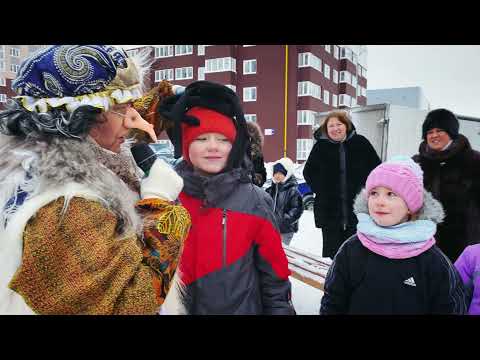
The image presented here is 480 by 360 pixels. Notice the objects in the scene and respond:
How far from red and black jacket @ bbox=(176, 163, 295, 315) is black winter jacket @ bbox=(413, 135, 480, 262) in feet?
6.14

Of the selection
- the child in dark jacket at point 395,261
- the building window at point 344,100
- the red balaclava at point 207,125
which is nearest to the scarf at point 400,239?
the child in dark jacket at point 395,261

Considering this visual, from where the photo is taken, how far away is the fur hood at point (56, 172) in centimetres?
86

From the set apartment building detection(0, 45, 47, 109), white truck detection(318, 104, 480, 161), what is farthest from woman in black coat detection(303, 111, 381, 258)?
white truck detection(318, 104, 480, 161)

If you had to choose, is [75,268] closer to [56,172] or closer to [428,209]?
[56,172]

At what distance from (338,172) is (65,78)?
9.08 ft

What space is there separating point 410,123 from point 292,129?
20.3 feet

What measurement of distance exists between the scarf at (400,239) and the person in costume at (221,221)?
0.43 m

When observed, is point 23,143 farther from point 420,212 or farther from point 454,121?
point 454,121

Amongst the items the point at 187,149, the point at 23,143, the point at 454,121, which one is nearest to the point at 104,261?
the point at 23,143

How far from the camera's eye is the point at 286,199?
4.11 metres

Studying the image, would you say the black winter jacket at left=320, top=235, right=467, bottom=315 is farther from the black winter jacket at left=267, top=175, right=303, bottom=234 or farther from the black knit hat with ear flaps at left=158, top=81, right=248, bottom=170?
the black winter jacket at left=267, top=175, right=303, bottom=234

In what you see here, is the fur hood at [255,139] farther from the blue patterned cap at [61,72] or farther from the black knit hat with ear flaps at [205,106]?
the blue patterned cap at [61,72]

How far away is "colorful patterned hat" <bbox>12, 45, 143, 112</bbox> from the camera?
91cm
